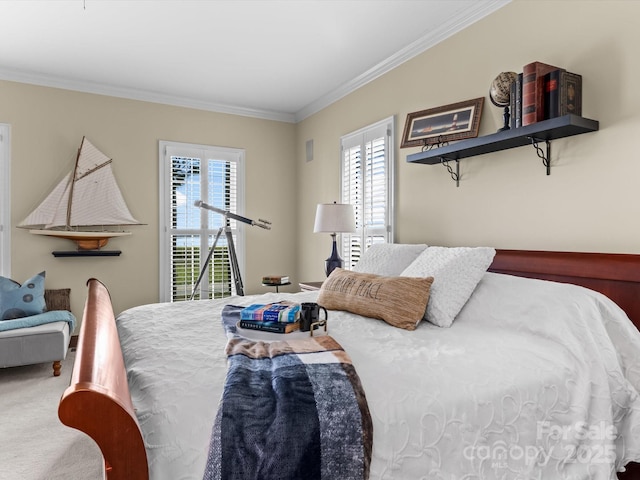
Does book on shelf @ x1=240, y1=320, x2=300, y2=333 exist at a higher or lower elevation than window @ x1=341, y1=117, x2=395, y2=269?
lower

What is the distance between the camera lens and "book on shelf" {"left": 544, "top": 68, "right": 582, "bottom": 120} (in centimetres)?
202

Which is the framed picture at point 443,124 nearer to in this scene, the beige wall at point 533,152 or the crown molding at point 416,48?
the beige wall at point 533,152

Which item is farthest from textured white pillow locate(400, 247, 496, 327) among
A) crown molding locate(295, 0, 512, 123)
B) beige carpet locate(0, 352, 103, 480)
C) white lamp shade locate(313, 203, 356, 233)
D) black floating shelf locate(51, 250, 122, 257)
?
black floating shelf locate(51, 250, 122, 257)

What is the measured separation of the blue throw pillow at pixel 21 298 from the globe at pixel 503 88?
3875mm

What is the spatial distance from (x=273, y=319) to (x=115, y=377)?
0.70 m

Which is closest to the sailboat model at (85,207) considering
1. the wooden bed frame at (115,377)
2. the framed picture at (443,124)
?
the wooden bed frame at (115,377)

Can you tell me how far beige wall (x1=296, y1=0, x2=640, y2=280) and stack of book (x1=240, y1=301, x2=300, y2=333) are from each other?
5.00ft

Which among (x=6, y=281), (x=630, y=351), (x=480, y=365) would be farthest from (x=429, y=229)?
(x=6, y=281)

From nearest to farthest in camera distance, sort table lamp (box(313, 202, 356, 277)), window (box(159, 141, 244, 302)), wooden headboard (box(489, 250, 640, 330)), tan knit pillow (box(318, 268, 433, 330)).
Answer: wooden headboard (box(489, 250, 640, 330))
tan knit pillow (box(318, 268, 433, 330))
table lamp (box(313, 202, 356, 277))
window (box(159, 141, 244, 302))

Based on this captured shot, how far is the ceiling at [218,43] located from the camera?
2.74m

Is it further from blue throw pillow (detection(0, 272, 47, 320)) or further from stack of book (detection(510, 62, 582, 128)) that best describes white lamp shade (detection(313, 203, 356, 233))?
blue throw pillow (detection(0, 272, 47, 320))

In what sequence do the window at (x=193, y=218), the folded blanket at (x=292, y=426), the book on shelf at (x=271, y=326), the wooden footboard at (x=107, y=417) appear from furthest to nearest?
the window at (x=193, y=218) → the book on shelf at (x=271, y=326) → the folded blanket at (x=292, y=426) → the wooden footboard at (x=107, y=417)

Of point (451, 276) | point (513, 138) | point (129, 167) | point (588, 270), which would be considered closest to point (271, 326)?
point (451, 276)

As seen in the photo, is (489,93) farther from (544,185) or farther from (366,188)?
(366,188)
